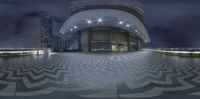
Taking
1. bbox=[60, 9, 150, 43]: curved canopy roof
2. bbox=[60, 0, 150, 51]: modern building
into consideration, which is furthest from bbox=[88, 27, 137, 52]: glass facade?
bbox=[60, 9, 150, 43]: curved canopy roof

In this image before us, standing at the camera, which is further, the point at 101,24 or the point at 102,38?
the point at 102,38

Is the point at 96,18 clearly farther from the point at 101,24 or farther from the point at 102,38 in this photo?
the point at 102,38

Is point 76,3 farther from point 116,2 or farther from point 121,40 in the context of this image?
point 121,40

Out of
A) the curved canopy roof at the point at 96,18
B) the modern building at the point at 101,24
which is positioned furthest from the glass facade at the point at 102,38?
the curved canopy roof at the point at 96,18

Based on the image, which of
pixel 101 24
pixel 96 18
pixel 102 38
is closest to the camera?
pixel 96 18

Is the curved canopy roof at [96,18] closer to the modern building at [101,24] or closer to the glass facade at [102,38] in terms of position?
the modern building at [101,24]

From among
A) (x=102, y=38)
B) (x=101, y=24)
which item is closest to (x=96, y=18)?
(x=101, y=24)

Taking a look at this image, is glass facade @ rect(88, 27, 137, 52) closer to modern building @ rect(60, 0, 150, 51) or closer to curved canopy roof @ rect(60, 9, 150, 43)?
modern building @ rect(60, 0, 150, 51)

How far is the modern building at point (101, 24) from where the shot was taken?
33.8 metres

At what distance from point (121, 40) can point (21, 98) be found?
45490 millimetres

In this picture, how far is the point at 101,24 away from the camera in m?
39.8

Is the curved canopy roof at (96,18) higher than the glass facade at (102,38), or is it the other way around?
the curved canopy roof at (96,18)

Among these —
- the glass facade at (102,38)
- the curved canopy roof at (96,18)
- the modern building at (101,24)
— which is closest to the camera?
the curved canopy roof at (96,18)

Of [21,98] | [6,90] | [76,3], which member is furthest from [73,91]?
[76,3]
